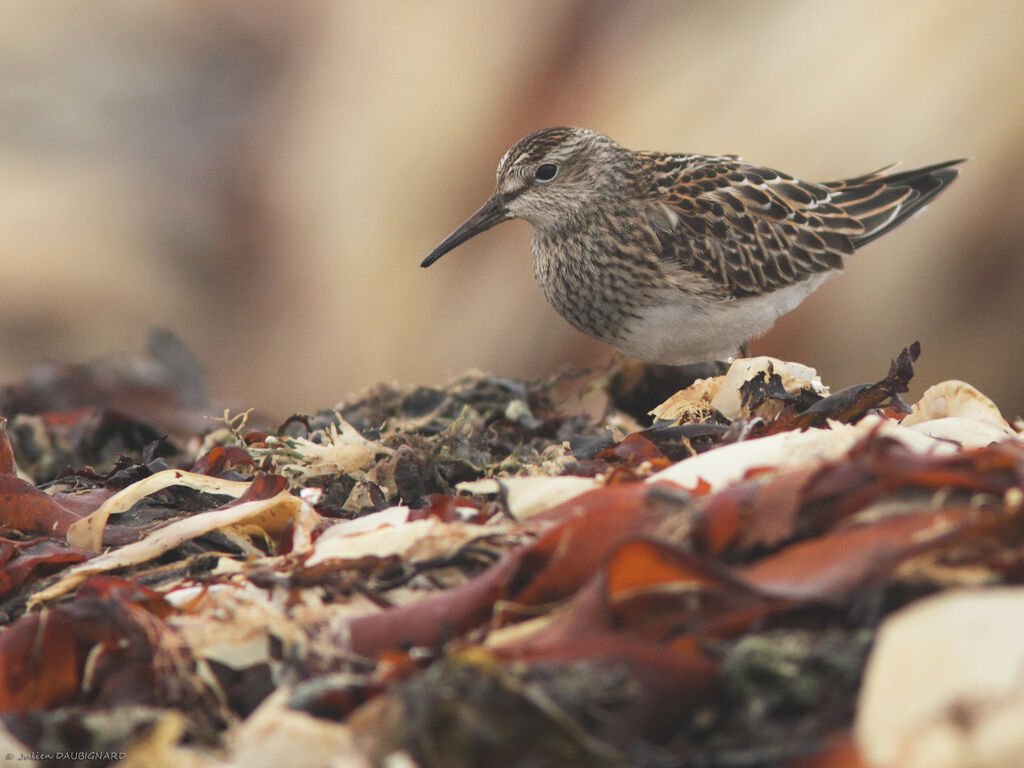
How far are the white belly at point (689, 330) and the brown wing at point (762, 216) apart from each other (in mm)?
77

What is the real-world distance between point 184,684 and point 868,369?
159 inches

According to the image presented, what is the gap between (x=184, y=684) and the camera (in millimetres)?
1036

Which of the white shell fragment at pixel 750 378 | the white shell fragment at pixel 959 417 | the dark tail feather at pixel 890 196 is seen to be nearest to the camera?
the white shell fragment at pixel 959 417

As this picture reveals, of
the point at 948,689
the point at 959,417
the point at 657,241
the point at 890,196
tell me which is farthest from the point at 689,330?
the point at 948,689

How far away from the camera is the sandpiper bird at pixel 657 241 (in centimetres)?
323

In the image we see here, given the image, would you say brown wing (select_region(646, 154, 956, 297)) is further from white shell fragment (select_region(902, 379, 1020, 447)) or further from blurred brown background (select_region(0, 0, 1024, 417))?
white shell fragment (select_region(902, 379, 1020, 447))

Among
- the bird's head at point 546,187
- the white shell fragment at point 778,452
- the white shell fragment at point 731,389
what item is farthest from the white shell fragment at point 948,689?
the bird's head at point 546,187

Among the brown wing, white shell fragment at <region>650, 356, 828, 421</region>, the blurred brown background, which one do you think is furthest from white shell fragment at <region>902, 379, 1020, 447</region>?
the blurred brown background

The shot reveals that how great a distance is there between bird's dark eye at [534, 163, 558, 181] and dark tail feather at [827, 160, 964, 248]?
120cm

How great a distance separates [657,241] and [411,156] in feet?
7.01

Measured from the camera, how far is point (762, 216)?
358 cm

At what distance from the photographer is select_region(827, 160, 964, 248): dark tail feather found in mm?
3904

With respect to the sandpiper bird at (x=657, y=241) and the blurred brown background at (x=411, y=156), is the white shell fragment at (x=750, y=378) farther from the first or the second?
the blurred brown background at (x=411, y=156)

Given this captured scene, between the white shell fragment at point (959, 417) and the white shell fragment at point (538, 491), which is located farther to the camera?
the white shell fragment at point (959, 417)
